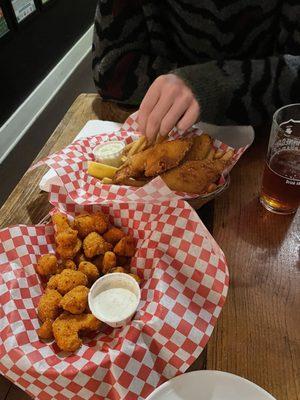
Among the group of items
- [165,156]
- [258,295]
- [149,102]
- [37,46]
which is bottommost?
[37,46]

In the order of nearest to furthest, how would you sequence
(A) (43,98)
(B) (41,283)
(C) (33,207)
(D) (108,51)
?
(B) (41,283), (C) (33,207), (D) (108,51), (A) (43,98)

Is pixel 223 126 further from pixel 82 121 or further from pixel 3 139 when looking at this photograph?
pixel 3 139

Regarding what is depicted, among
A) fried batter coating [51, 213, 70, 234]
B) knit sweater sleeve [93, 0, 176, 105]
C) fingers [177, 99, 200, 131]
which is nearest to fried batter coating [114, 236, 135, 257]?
fried batter coating [51, 213, 70, 234]

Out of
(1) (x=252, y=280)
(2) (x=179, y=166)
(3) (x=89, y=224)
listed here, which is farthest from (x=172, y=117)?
(1) (x=252, y=280)

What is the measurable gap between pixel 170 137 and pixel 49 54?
2.43 metres

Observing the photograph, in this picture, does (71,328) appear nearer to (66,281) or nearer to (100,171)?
(66,281)

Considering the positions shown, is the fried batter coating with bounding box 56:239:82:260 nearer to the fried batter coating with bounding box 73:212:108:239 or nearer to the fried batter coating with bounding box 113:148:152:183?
the fried batter coating with bounding box 73:212:108:239

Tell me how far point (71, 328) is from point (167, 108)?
1.96 ft

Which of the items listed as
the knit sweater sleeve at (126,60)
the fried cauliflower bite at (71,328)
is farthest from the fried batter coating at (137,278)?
the knit sweater sleeve at (126,60)

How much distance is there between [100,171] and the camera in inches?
44.9

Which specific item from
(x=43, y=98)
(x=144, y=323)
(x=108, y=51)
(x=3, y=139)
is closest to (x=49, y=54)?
(x=43, y=98)

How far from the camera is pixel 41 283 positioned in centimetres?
91

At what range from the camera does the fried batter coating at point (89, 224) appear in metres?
0.99

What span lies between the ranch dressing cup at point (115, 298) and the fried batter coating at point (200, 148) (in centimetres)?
41
